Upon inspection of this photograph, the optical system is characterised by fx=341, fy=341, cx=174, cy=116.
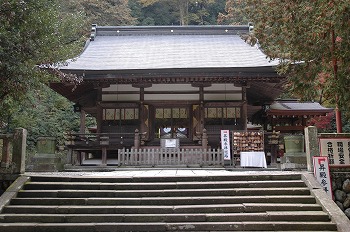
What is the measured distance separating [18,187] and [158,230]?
3544mm

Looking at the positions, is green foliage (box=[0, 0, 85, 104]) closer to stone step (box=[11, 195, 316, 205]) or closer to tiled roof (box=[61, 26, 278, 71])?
stone step (box=[11, 195, 316, 205])

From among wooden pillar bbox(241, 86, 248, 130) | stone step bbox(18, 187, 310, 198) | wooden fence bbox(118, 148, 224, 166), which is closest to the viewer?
stone step bbox(18, 187, 310, 198)

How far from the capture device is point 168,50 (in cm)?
1759

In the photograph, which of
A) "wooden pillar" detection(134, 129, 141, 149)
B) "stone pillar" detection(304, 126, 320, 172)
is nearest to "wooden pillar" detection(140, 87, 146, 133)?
"wooden pillar" detection(134, 129, 141, 149)

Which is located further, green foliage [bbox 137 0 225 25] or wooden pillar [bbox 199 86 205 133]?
green foliage [bbox 137 0 225 25]

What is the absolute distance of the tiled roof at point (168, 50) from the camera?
14.5 meters

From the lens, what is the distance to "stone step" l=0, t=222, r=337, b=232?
6.27 meters

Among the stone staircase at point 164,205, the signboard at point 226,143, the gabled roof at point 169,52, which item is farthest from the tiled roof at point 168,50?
the stone staircase at point 164,205

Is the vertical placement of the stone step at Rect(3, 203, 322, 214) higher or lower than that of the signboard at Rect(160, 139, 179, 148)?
lower

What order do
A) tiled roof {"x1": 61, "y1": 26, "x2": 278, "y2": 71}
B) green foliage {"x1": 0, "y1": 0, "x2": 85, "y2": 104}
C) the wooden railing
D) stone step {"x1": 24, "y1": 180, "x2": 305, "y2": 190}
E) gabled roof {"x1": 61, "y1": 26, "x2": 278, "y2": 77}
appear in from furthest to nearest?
tiled roof {"x1": 61, "y1": 26, "x2": 278, "y2": 71}
the wooden railing
gabled roof {"x1": 61, "y1": 26, "x2": 278, "y2": 77}
stone step {"x1": 24, "y1": 180, "x2": 305, "y2": 190}
green foliage {"x1": 0, "y1": 0, "x2": 85, "y2": 104}

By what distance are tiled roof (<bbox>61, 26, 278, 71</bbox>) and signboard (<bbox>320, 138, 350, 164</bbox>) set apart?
18.6 feet

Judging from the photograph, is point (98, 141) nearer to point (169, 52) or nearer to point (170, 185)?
point (169, 52)

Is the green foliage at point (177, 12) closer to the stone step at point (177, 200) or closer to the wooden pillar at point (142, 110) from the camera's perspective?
the wooden pillar at point (142, 110)

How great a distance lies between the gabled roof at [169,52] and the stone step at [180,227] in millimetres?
6620
